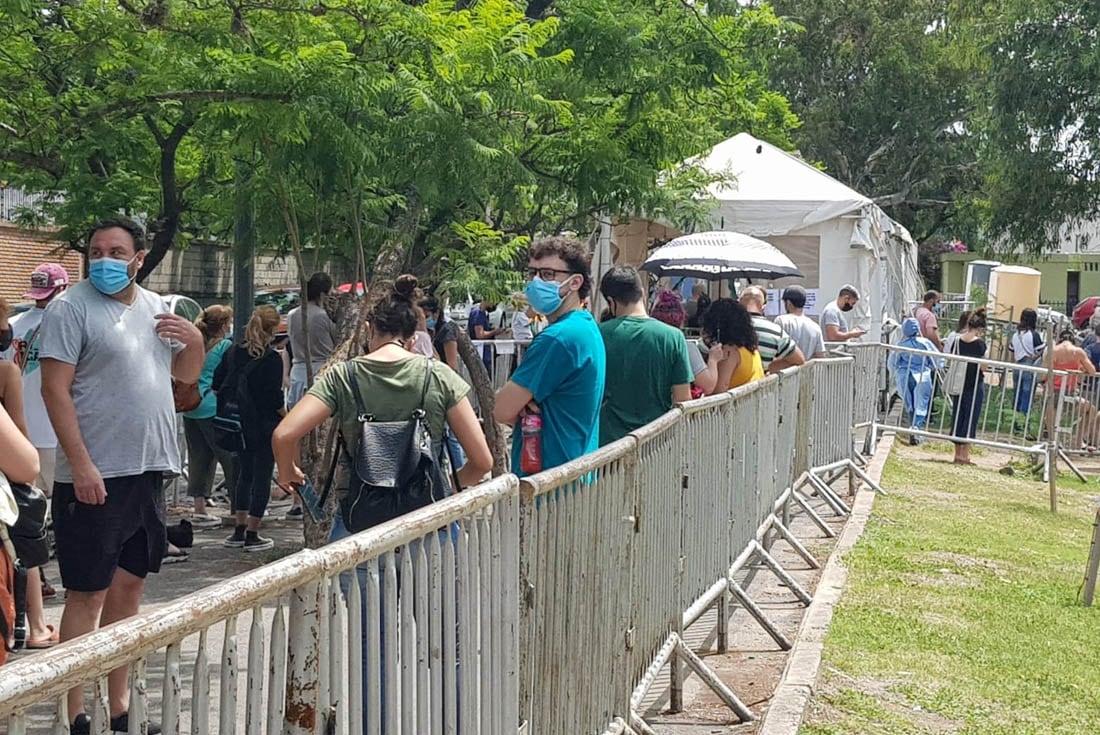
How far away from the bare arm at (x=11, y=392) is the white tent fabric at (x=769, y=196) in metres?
12.5

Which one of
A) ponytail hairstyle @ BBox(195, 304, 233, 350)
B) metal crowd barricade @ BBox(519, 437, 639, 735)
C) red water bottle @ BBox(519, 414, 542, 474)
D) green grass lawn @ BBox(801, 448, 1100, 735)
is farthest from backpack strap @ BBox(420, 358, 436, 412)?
ponytail hairstyle @ BBox(195, 304, 233, 350)

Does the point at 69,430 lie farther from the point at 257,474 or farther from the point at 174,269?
the point at 174,269

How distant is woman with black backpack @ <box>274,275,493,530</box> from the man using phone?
56 centimetres

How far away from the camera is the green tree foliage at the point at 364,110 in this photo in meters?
8.55

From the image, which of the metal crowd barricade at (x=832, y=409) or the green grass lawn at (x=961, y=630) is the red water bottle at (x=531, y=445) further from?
the metal crowd barricade at (x=832, y=409)

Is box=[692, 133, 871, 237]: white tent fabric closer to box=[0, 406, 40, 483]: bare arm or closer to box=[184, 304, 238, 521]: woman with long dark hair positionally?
box=[184, 304, 238, 521]: woman with long dark hair

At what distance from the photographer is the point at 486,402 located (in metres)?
12.1

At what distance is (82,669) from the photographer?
75.9 inches

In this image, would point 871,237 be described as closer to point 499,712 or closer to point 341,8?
point 341,8

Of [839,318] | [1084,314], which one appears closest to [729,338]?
[839,318]

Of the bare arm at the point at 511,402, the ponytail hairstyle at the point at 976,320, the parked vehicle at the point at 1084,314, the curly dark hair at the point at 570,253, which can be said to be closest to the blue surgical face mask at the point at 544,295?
the curly dark hair at the point at 570,253

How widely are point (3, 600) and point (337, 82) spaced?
519 cm

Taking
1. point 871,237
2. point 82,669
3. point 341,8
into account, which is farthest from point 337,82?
point 871,237

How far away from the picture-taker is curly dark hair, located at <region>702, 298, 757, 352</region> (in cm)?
938
